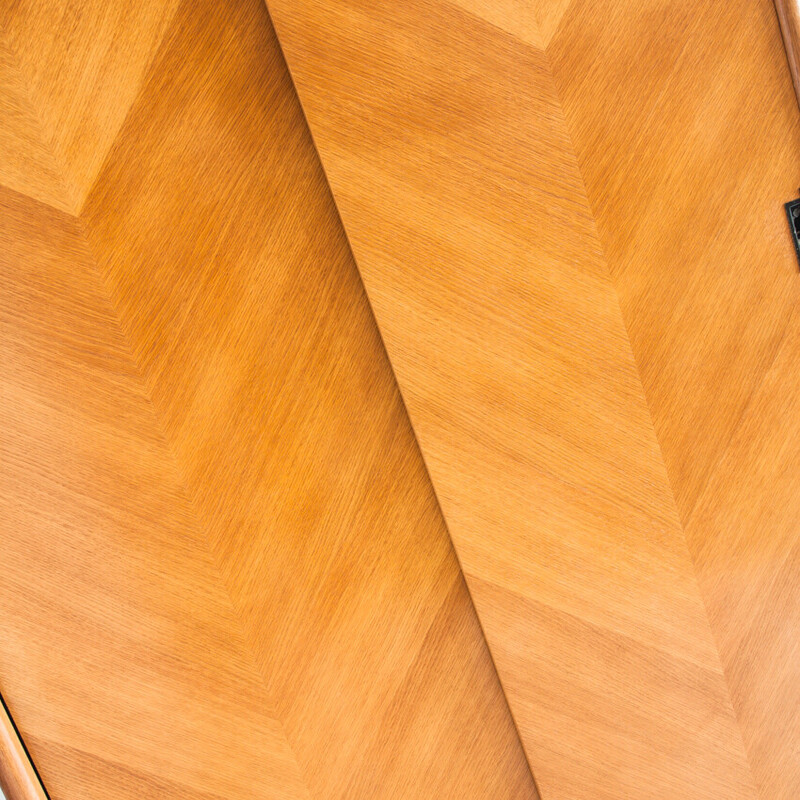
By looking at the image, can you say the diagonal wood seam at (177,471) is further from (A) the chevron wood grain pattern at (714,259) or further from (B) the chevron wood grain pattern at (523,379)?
(A) the chevron wood grain pattern at (714,259)

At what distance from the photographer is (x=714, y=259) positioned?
3.54 feet

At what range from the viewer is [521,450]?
115cm

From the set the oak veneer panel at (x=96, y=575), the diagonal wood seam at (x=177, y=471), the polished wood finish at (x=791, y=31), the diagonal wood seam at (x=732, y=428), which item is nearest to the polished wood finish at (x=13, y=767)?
the oak veneer panel at (x=96, y=575)

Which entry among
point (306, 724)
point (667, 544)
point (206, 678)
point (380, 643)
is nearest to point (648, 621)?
point (667, 544)

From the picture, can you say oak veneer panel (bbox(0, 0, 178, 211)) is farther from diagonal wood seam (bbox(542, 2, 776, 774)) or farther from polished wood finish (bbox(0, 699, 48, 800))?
polished wood finish (bbox(0, 699, 48, 800))

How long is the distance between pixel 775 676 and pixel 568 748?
1.16 feet

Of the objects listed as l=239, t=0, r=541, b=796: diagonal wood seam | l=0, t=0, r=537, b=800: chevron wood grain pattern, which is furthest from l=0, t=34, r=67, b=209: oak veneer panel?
l=239, t=0, r=541, b=796: diagonal wood seam

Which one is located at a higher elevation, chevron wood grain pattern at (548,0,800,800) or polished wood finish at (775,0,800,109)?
polished wood finish at (775,0,800,109)

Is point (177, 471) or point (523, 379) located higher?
point (523, 379)

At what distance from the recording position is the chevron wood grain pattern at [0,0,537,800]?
102 centimetres

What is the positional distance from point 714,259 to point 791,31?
0.99 feet

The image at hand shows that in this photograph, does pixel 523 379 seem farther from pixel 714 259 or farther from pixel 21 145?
pixel 21 145

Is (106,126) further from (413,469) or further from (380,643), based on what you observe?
(380,643)

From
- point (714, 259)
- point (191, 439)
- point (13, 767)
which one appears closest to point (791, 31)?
point (714, 259)
